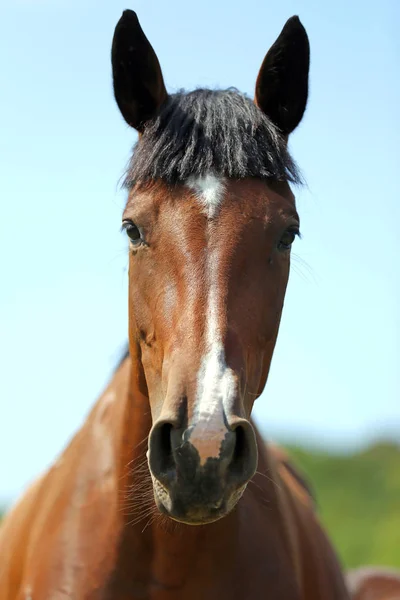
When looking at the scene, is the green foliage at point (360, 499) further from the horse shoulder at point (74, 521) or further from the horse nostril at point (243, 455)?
the horse nostril at point (243, 455)

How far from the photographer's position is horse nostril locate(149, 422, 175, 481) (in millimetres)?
3027

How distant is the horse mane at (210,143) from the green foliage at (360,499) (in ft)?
43.3

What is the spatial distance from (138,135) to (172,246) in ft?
2.98

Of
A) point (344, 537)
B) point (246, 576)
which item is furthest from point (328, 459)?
point (246, 576)

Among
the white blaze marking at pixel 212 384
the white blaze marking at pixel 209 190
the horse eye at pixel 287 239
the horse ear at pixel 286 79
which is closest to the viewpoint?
the white blaze marking at pixel 212 384

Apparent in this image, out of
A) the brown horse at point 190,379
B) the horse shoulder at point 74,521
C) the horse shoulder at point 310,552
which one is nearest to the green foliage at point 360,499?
the horse shoulder at point 310,552

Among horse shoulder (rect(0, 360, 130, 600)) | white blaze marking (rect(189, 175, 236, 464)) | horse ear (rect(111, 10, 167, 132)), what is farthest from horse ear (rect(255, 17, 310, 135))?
horse shoulder (rect(0, 360, 130, 600))

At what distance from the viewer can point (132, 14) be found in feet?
13.1

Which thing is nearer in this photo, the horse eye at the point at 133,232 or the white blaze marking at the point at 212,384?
the white blaze marking at the point at 212,384

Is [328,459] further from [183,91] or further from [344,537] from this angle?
[183,91]

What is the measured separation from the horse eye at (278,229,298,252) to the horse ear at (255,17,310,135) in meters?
0.61

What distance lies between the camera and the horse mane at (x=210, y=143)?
12.0 feet

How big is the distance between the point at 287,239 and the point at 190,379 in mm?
1027

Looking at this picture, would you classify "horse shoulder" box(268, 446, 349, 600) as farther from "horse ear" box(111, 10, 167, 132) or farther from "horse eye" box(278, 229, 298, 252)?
"horse ear" box(111, 10, 167, 132)
